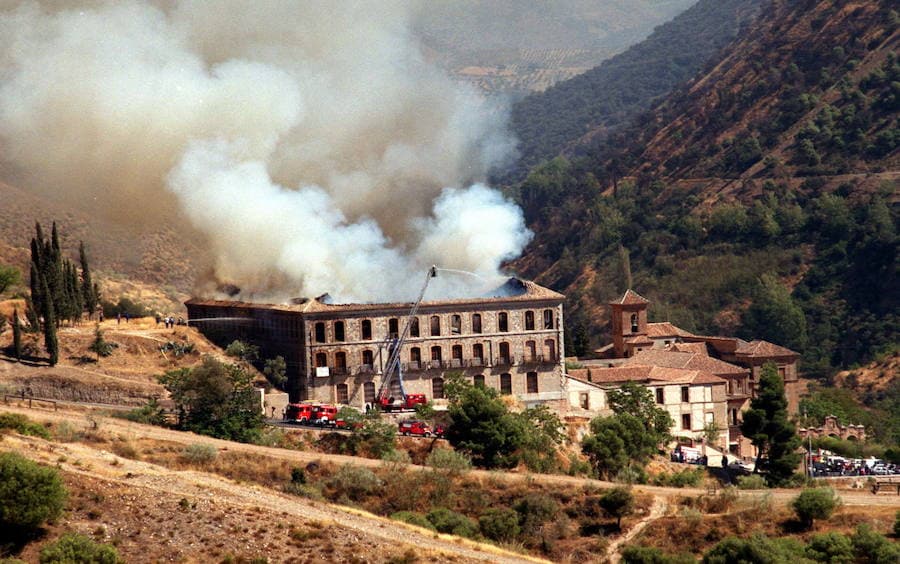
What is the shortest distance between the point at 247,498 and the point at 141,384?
75.1 feet

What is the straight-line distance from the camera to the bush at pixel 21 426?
2315 inches

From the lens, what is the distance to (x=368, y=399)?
7962 centimetres

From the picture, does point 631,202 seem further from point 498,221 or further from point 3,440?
point 3,440

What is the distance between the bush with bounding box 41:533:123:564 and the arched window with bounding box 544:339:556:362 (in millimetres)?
38473

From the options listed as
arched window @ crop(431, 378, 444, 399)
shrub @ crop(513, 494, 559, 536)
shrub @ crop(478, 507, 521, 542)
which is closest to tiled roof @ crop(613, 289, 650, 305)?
arched window @ crop(431, 378, 444, 399)

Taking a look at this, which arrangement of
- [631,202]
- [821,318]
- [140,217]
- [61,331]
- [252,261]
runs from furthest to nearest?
[631,202] → [821,318] → [140,217] → [252,261] → [61,331]

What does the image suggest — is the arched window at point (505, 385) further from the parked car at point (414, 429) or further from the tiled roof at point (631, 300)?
the tiled roof at point (631, 300)

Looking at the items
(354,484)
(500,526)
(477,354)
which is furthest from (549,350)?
(500,526)

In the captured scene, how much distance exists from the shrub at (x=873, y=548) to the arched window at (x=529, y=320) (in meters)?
29.8

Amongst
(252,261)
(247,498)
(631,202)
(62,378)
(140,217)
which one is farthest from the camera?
(631,202)

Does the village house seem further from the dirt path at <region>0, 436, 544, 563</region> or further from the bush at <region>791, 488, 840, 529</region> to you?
the dirt path at <region>0, 436, 544, 563</region>

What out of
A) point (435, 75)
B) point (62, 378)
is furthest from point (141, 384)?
point (435, 75)

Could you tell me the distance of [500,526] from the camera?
59406 millimetres

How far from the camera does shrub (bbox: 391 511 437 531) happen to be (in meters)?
57.1
